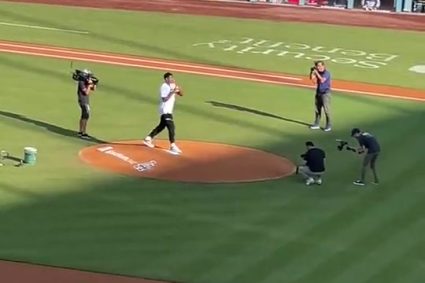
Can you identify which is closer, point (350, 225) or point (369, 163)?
point (350, 225)

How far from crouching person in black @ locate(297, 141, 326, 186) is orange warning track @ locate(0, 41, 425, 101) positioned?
41.5 ft

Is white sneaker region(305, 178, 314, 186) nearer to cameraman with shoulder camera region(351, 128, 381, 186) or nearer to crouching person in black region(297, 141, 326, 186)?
crouching person in black region(297, 141, 326, 186)

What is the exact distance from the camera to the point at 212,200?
900 inches

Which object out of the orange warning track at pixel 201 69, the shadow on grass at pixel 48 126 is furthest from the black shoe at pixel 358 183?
the orange warning track at pixel 201 69

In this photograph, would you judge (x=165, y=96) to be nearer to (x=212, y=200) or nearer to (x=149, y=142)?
(x=149, y=142)

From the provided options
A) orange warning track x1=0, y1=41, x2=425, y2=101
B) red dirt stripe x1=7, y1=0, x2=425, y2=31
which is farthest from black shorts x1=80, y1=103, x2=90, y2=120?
red dirt stripe x1=7, y1=0, x2=425, y2=31

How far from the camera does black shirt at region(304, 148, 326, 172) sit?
78.2 ft

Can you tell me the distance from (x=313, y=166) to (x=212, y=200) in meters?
2.53

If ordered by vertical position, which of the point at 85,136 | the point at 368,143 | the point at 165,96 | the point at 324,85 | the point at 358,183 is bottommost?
the point at 85,136

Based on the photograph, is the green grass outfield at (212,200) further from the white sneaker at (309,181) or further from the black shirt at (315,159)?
the black shirt at (315,159)

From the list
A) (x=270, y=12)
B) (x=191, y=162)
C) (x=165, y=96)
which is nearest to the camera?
(x=191, y=162)

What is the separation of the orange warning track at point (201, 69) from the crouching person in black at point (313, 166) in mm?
12641

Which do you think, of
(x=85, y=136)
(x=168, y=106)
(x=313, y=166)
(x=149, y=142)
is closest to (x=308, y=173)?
(x=313, y=166)

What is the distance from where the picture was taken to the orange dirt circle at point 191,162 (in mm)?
24594
